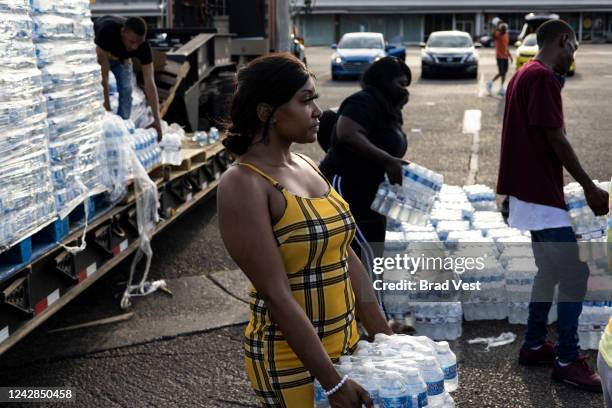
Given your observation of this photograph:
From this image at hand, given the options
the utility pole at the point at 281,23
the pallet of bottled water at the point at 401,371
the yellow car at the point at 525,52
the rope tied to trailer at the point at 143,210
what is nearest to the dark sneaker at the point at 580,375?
the pallet of bottled water at the point at 401,371

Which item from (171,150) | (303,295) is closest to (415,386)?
(303,295)

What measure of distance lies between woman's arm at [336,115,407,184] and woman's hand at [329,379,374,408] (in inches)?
115

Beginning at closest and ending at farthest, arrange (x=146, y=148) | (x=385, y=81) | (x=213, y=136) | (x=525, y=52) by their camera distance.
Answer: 1. (x=385, y=81)
2. (x=146, y=148)
3. (x=213, y=136)
4. (x=525, y=52)

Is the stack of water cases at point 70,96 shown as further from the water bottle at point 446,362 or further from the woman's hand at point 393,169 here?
the water bottle at point 446,362

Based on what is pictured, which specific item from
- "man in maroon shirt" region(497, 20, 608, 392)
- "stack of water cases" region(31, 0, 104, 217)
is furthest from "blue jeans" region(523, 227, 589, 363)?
"stack of water cases" region(31, 0, 104, 217)

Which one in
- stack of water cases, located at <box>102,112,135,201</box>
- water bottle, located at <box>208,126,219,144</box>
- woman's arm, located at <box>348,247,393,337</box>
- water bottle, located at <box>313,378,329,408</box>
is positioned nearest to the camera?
water bottle, located at <box>313,378,329,408</box>

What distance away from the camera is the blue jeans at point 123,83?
8.62m

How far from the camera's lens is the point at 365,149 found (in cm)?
539

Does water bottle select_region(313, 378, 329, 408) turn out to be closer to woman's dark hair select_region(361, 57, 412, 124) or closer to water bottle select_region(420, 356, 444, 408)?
water bottle select_region(420, 356, 444, 408)

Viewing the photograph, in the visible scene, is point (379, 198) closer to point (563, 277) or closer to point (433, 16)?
point (563, 277)

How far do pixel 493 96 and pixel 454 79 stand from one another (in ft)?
20.3

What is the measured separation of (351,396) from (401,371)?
181 millimetres

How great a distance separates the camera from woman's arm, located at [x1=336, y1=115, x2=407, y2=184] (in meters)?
5.40

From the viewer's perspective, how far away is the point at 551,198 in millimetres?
4895
